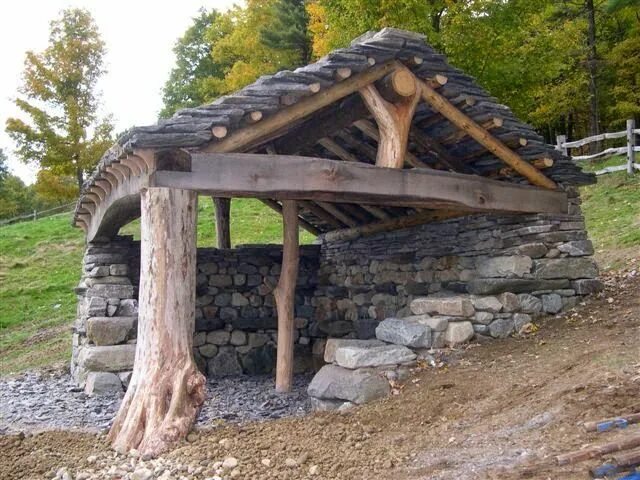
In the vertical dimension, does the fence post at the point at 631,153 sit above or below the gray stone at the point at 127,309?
above

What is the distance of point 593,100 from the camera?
18297 mm

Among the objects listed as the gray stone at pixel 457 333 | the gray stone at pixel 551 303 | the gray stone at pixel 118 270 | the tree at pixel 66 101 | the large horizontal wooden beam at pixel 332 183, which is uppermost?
the tree at pixel 66 101

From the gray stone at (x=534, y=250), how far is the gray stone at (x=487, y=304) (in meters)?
0.67

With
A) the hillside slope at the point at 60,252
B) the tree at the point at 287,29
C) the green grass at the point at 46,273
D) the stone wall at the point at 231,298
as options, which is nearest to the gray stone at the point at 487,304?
the hillside slope at the point at 60,252

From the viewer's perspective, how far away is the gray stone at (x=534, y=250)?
22.4 ft

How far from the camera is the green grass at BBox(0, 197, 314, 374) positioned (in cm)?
1155

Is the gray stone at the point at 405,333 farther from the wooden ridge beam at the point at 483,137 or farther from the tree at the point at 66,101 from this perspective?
the tree at the point at 66,101

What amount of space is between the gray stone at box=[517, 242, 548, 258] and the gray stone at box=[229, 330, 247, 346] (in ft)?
14.6

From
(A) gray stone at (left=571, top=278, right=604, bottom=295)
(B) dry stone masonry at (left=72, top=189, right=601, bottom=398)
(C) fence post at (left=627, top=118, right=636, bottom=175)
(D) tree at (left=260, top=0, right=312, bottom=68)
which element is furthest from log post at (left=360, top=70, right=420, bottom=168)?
(D) tree at (left=260, top=0, right=312, bottom=68)

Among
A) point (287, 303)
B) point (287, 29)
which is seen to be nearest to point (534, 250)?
point (287, 303)

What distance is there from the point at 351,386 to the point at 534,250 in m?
2.65

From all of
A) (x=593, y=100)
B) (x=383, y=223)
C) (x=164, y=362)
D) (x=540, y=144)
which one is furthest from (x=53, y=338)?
(x=593, y=100)

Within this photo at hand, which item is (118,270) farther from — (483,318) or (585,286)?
(585,286)

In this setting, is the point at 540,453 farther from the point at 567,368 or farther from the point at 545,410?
the point at 567,368
